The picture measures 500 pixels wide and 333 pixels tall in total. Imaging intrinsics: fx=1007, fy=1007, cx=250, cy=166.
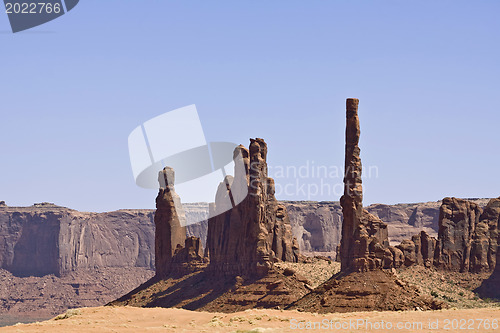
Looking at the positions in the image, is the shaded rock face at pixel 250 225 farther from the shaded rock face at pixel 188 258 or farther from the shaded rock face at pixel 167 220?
the shaded rock face at pixel 167 220

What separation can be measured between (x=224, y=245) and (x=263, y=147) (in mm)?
14546

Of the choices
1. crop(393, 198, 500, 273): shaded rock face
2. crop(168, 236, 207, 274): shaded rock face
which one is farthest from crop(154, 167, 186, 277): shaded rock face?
crop(393, 198, 500, 273): shaded rock face

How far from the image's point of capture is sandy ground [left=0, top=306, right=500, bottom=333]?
3002 inches

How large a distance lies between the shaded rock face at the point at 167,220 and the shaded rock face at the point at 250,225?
10.6m

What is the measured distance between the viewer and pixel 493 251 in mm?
128625

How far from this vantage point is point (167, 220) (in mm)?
151625

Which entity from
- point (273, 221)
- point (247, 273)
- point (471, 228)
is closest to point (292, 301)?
point (247, 273)

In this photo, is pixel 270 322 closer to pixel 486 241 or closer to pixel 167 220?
pixel 486 241

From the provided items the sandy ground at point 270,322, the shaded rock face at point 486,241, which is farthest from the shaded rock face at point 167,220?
the sandy ground at point 270,322

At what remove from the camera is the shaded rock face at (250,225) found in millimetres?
128625

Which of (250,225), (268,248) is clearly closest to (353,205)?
(268,248)

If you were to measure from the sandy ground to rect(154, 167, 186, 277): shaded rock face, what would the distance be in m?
55.0

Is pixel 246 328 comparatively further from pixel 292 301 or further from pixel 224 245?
pixel 224 245

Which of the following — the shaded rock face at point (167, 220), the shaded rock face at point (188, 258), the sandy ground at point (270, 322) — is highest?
the shaded rock face at point (167, 220)
